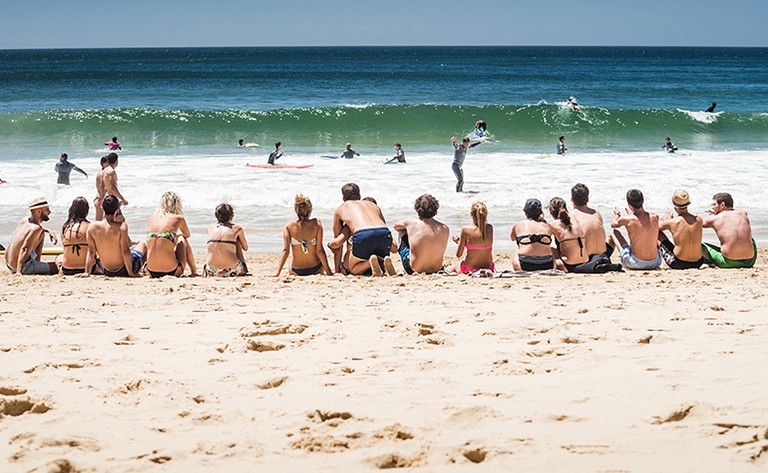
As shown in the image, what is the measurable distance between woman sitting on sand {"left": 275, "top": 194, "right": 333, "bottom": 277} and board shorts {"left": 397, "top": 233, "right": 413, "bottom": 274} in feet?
2.37

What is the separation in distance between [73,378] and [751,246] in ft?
21.9

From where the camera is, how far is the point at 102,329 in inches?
195

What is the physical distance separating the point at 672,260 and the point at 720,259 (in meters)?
0.47

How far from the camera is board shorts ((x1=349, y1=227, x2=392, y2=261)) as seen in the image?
7531 millimetres

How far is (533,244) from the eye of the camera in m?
7.55

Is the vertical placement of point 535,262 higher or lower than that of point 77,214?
lower

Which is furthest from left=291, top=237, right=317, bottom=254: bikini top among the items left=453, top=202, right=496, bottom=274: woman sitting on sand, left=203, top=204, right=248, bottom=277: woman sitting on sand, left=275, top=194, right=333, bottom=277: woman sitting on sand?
left=453, top=202, right=496, bottom=274: woman sitting on sand

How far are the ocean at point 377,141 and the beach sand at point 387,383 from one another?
6.05 metres

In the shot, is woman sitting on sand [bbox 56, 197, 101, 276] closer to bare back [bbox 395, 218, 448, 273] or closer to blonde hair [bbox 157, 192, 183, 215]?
blonde hair [bbox 157, 192, 183, 215]

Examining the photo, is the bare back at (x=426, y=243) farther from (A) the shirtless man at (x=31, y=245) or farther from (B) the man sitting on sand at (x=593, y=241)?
(A) the shirtless man at (x=31, y=245)

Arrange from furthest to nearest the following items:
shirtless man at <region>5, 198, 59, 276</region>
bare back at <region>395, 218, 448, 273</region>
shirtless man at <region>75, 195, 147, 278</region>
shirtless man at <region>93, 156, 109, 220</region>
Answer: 1. shirtless man at <region>93, 156, 109, 220</region>
2. shirtless man at <region>5, 198, 59, 276</region>
3. bare back at <region>395, 218, 448, 273</region>
4. shirtless man at <region>75, 195, 147, 278</region>

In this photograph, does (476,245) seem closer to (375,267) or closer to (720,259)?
(375,267)

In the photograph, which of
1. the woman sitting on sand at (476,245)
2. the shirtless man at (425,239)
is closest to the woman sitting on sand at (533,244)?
the woman sitting on sand at (476,245)

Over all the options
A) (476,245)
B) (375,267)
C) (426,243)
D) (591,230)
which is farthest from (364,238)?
(591,230)
